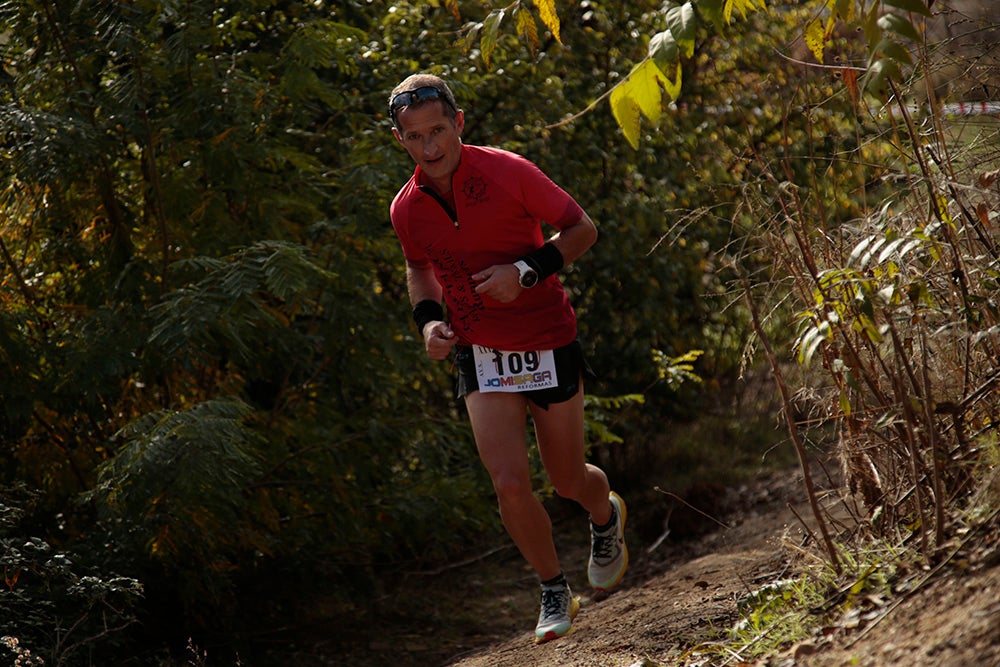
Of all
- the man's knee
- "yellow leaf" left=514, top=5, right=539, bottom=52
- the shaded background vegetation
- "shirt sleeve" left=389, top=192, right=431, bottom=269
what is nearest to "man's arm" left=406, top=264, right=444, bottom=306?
"shirt sleeve" left=389, top=192, right=431, bottom=269

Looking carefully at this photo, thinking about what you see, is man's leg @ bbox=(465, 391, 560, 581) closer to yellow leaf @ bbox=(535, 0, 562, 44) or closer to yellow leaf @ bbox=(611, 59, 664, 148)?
yellow leaf @ bbox=(535, 0, 562, 44)

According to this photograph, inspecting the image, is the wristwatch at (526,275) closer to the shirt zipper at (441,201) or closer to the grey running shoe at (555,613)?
the shirt zipper at (441,201)

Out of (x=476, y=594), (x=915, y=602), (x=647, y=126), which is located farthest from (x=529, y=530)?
(x=647, y=126)

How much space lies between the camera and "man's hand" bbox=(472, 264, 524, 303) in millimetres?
4184

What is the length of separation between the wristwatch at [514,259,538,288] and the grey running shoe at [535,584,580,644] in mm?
1247

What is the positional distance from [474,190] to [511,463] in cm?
104

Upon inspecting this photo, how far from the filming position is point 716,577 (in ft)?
18.8

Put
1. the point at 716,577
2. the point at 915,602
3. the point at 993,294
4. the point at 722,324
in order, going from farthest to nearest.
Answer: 1. the point at 722,324
2. the point at 716,577
3. the point at 993,294
4. the point at 915,602

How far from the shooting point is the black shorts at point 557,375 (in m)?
4.52

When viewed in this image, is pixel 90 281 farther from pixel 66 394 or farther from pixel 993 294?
pixel 993 294

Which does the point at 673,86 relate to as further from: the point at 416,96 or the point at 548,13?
the point at 416,96

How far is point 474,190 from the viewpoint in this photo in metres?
4.40

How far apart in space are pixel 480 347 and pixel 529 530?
734mm

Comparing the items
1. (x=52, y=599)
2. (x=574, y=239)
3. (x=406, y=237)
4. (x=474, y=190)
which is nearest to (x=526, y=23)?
(x=474, y=190)
